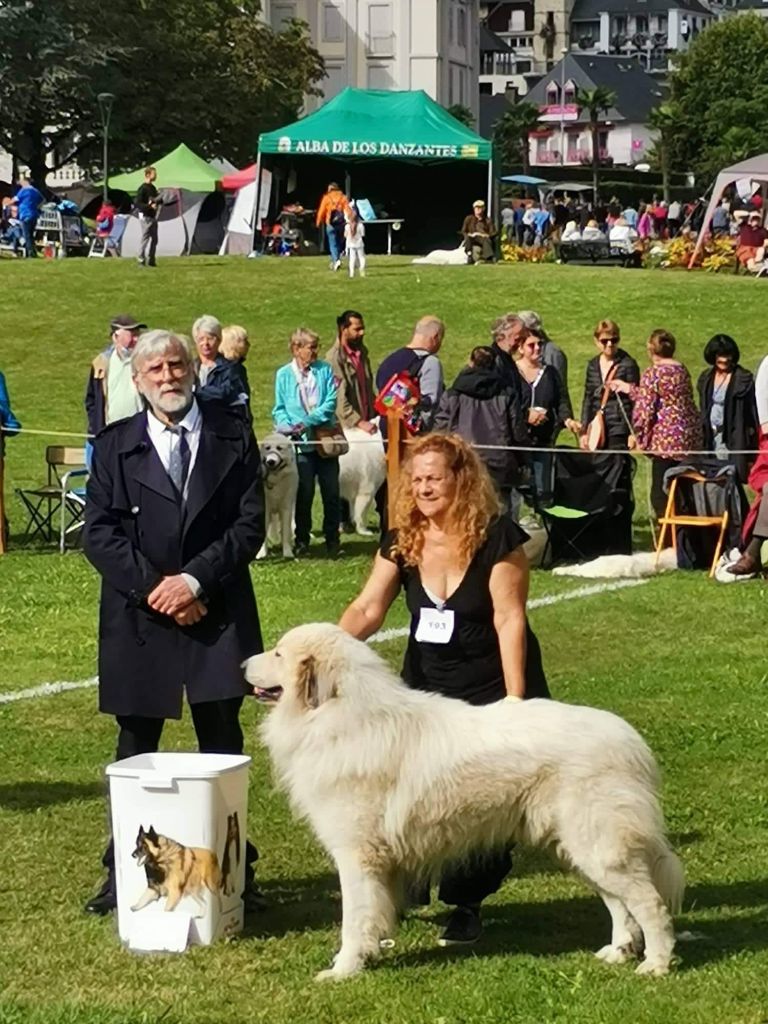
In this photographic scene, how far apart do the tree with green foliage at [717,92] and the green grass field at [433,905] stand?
3294 inches

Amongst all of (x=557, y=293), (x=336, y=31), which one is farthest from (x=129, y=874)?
(x=336, y=31)

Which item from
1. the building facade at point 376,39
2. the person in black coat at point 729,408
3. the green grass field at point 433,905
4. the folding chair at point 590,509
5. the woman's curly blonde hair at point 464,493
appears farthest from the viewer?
the building facade at point 376,39

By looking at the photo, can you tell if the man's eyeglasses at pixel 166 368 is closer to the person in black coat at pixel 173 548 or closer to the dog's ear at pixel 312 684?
the person in black coat at pixel 173 548

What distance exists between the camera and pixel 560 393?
15.4 metres

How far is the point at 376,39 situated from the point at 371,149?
65.7 m

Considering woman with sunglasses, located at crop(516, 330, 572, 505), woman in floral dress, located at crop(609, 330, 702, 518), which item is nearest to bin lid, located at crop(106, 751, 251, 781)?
woman with sunglasses, located at crop(516, 330, 572, 505)

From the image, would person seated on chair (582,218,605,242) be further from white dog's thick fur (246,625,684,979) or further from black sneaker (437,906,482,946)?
white dog's thick fur (246,625,684,979)

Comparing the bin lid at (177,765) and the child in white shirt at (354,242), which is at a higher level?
the child in white shirt at (354,242)

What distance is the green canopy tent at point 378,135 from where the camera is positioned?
1542 inches

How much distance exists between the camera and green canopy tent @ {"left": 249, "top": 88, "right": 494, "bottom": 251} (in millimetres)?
39156

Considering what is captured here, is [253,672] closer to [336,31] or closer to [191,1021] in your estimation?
[191,1021]

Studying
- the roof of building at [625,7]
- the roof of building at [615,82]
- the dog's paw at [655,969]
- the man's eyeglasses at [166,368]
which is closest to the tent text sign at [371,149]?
the man's eyeglasses at [166,368]

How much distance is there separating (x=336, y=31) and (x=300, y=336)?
9193 cm

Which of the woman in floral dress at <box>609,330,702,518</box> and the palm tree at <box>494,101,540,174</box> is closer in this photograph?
the woman in floral dress at <box>609,330,702,518</box>
